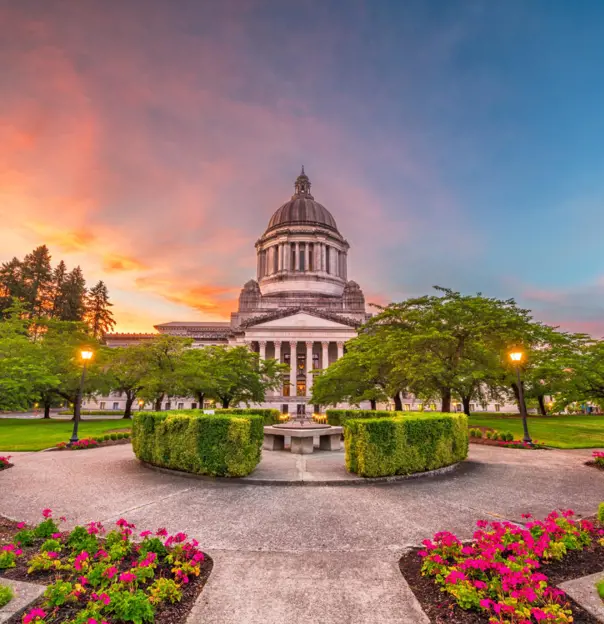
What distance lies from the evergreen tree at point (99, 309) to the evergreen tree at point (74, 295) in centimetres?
530

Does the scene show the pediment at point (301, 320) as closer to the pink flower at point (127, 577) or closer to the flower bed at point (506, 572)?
the flower bed at point (506, 572)

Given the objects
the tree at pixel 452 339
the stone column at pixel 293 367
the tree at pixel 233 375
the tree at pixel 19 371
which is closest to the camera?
the tree at pixel 452 339

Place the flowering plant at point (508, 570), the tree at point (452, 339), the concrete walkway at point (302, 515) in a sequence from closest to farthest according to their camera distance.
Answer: the flowering plant at point (508, 570) < the concrete walkway at point (302, 515) < the tree at point (452, 339)

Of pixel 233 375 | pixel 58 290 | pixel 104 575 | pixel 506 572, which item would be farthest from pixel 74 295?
pixel 506 572

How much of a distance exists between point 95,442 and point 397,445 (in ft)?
53.9

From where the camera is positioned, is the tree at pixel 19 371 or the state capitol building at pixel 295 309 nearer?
the tree at pixel 19 371

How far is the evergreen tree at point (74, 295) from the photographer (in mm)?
68125

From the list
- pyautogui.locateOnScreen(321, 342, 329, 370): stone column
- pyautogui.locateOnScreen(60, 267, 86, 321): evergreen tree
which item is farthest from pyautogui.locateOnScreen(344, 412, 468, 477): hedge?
pyautogui.locateOnScreen(60, 267, 86, 321): evergreen tree

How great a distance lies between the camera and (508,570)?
15.3 feet

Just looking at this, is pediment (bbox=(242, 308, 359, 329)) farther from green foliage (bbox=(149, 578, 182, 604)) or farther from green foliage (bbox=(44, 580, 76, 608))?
green foliage (bbox=(44, 580, 76, 608))

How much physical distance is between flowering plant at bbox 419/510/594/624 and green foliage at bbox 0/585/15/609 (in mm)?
5213

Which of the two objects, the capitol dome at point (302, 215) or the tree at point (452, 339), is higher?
the capitol dome at point (302, 215)

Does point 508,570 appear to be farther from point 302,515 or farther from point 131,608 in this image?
point 302,515

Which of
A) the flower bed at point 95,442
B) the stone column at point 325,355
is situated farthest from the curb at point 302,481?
the stone column at point 325,355
